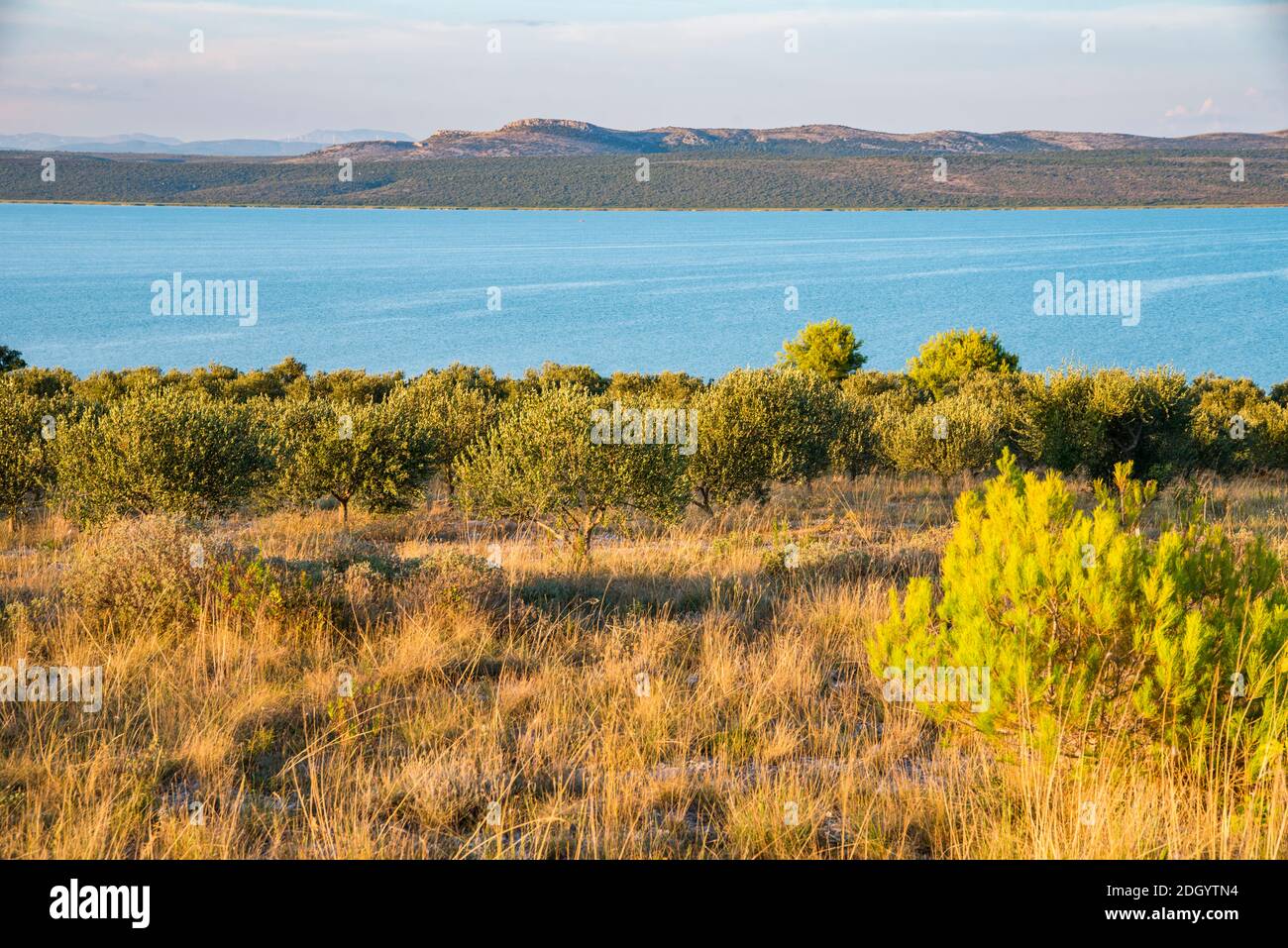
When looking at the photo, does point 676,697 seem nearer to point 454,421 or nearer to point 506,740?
point 506,740

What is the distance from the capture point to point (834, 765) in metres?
5.40

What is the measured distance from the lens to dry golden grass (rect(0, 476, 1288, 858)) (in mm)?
4418

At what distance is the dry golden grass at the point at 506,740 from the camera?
442cm

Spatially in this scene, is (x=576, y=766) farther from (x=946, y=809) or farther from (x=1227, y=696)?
(x=1227, y=696)

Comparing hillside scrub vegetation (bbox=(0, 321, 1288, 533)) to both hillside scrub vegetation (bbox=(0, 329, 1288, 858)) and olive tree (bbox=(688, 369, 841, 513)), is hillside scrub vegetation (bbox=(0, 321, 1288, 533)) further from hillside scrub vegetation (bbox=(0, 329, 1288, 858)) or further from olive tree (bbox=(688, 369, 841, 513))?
hillside scrub vegetation (bbox=(0, 329, 1288, 858))

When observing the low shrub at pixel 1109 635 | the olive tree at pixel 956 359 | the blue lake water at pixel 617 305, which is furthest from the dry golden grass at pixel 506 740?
the blue lake water at pixel 617 305

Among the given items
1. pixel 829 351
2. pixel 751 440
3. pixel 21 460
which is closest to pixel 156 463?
pixel 21 460

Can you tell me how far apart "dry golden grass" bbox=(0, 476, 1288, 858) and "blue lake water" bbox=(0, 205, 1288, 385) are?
7725 cm

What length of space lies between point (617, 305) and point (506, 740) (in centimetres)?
12290

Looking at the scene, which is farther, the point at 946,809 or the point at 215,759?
the point at 215,759

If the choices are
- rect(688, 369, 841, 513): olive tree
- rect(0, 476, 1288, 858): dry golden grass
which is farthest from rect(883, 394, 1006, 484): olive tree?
rect(0, 476, 1288, 858): dry golden grass
